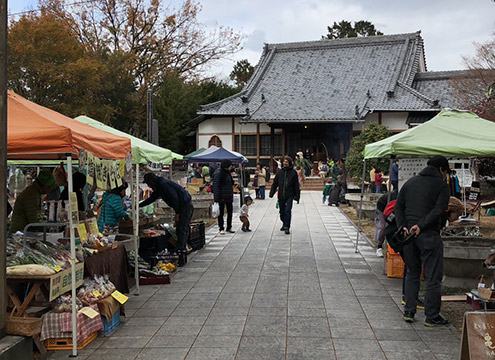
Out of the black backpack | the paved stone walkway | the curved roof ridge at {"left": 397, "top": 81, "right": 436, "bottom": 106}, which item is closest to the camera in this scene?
the paved stone walkway

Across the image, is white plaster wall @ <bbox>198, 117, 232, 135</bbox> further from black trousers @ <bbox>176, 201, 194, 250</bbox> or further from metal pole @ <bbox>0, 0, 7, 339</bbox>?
metal pole @ <bbox>0, 0, 7, 339</bbox>

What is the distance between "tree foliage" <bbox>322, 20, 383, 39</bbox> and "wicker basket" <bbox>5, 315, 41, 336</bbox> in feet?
176

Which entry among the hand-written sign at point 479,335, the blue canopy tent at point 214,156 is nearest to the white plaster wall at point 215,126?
the blue canopy tent at point 214,156

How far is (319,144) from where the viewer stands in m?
32.8

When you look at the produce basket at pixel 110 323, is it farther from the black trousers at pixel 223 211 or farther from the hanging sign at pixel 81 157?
the black trousers at pixel 223 211

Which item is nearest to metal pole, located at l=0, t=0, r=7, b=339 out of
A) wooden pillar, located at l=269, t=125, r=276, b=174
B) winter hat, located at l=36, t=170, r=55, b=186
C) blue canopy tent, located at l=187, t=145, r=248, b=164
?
winter hat, located at l=36, t=170, r=55, b=186

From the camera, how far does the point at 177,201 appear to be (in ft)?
29.4

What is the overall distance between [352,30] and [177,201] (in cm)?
4992

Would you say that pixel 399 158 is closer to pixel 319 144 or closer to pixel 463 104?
pixel 463 104

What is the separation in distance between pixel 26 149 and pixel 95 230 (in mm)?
1934

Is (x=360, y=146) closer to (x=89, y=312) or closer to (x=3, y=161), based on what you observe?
(x=89, y=312)

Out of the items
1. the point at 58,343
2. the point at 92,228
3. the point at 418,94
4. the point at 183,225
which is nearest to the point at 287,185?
the point at 183,225

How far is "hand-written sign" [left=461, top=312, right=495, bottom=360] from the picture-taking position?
3.71 metres

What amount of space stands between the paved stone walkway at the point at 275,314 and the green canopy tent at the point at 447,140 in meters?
1.97
